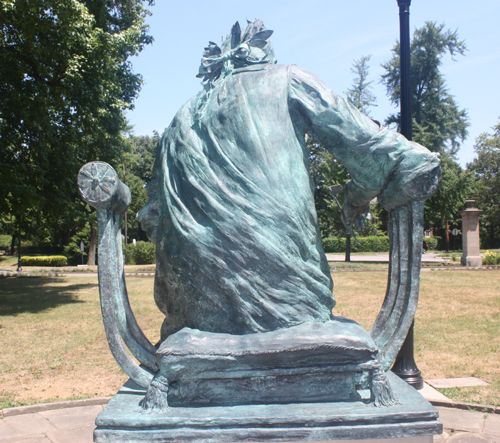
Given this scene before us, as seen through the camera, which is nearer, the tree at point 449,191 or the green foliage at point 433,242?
the tree at point 449,191

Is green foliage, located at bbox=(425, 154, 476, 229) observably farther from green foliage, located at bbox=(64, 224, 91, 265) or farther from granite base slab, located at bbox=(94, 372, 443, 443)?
granite base slab, located at bbox=(94, 372, 443, 443)

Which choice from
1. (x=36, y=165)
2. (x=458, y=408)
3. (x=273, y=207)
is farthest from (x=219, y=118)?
(x=36, y=165)

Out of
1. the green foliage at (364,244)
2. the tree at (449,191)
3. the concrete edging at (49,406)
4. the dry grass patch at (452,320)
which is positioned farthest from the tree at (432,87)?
the concrete edging at (49,406)

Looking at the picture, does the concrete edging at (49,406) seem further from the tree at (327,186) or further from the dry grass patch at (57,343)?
the tree at (327,186)

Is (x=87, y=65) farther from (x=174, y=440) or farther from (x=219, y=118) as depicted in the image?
(x=174, y=440)

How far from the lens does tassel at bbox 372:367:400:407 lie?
2.09m

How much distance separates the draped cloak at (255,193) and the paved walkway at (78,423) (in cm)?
238

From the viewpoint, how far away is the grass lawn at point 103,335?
232 inches

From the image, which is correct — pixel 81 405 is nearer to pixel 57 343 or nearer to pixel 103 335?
pixel 57 343

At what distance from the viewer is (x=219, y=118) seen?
243cm

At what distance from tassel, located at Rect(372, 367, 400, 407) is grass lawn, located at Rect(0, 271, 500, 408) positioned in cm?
347

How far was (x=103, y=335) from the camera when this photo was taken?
8.90 meters

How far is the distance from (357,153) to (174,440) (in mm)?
1646

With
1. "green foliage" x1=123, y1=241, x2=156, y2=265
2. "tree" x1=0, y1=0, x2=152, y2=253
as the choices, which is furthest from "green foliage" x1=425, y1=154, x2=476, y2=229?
"tree" x1=0, y1=0, x2=152, y2=253
